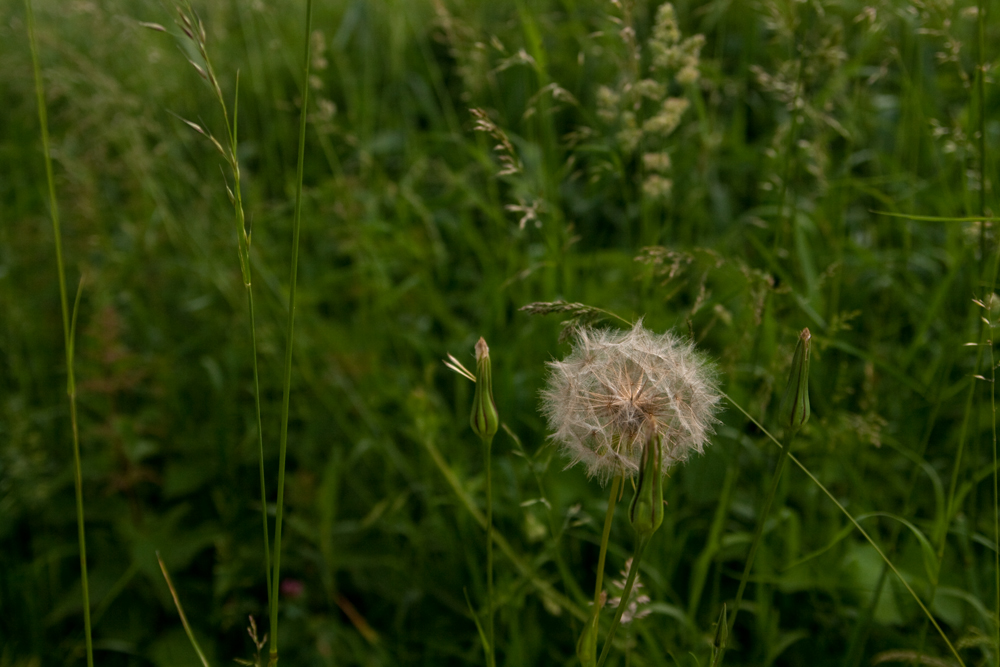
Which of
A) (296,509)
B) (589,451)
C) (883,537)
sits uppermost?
(589,451)

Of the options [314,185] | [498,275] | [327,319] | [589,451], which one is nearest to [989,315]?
[589,451]

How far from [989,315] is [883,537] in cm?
93

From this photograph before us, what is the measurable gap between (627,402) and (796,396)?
212 mm

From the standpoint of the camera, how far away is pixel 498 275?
6.97 ft

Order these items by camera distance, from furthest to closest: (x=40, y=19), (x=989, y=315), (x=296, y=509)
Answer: (x=40, y=19), (x=296, y=509), (x=989, y=315)

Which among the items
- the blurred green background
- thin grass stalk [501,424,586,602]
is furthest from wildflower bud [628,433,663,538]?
the blurred green background

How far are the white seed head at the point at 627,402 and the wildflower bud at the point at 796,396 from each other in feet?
0.34

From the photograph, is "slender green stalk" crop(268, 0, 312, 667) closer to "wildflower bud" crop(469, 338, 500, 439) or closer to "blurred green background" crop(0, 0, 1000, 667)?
"wildflower bud" crop(469, 338, 500, 439)

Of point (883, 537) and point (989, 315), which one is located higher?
point (989, 315)

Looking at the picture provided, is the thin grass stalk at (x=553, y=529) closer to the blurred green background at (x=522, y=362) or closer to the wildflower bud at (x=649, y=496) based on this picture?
the blurred green background at (x=522, y=362)

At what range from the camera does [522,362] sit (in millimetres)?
2186

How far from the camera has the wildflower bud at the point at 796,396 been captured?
855mm

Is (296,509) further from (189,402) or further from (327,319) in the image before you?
(327,319)

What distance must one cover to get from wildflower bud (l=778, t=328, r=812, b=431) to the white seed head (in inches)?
4.1
